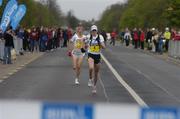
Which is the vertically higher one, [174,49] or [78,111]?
[78,111]

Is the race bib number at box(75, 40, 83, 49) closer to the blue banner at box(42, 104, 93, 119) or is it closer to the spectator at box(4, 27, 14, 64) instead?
the spectator at box(4, 27, 14, 64)

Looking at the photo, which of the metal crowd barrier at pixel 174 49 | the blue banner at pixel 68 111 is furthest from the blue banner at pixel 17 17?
the blue banner at pixel 68 111

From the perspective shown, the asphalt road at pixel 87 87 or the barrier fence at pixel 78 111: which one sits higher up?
the barrier fence at pixel 78 111

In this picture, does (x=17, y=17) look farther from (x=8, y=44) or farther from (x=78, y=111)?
(x=78, y=111)

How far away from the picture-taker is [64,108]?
545 centimetres

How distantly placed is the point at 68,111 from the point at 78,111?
0.29 ft

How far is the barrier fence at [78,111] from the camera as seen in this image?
17.7 ft

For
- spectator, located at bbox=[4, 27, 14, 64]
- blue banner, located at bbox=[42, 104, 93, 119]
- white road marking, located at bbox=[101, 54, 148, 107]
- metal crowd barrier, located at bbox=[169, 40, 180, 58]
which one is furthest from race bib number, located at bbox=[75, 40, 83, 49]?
metal crowd barrier, located at bbox=[169, 40, 180, 58]

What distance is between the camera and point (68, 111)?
5418 millimetres

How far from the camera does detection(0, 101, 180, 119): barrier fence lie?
5395 millimetres

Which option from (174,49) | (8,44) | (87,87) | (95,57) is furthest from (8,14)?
(95,57)

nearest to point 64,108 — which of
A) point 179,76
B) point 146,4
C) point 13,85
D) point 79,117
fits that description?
point 79,117

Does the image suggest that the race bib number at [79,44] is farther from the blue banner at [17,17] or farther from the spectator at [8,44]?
the blue banner at [17,17]

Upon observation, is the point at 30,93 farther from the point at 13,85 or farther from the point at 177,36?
the point at 177,36
